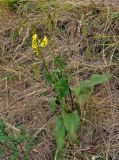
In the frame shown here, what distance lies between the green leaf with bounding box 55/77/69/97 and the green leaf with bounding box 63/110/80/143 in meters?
0.10

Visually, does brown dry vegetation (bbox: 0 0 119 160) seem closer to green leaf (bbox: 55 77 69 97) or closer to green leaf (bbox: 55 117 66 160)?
green leaf (bbox: 55 117 66 160)

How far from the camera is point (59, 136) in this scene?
Result: 219cm

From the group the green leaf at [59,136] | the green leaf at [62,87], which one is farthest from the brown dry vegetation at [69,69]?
the green leaf at [62,87]

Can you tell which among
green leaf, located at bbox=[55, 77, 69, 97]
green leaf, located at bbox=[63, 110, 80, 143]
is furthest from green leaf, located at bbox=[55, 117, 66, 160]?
green leaf, located at bbox=[55, 77, 69, 97]

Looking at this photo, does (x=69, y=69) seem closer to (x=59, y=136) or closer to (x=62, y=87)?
(x=62, y=87)

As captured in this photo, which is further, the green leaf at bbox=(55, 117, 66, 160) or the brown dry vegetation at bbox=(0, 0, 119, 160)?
the brown dry vegetation at bbox=(0, 0, 119, 160)

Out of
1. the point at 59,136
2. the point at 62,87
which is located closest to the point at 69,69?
the point at 62,87

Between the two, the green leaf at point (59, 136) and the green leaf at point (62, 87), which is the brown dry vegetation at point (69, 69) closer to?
the green leaf at point (59, 136)

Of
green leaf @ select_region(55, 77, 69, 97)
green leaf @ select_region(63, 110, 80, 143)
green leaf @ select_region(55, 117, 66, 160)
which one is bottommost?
green leaf @ select_region(55, 117, 66, 160)

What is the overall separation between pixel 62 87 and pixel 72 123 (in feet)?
0.61

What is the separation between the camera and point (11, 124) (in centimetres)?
249

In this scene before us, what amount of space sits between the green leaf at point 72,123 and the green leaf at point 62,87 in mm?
103

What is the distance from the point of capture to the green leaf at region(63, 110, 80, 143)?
2148mm

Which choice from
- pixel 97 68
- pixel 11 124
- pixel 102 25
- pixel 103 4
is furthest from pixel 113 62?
pixel 11 124
